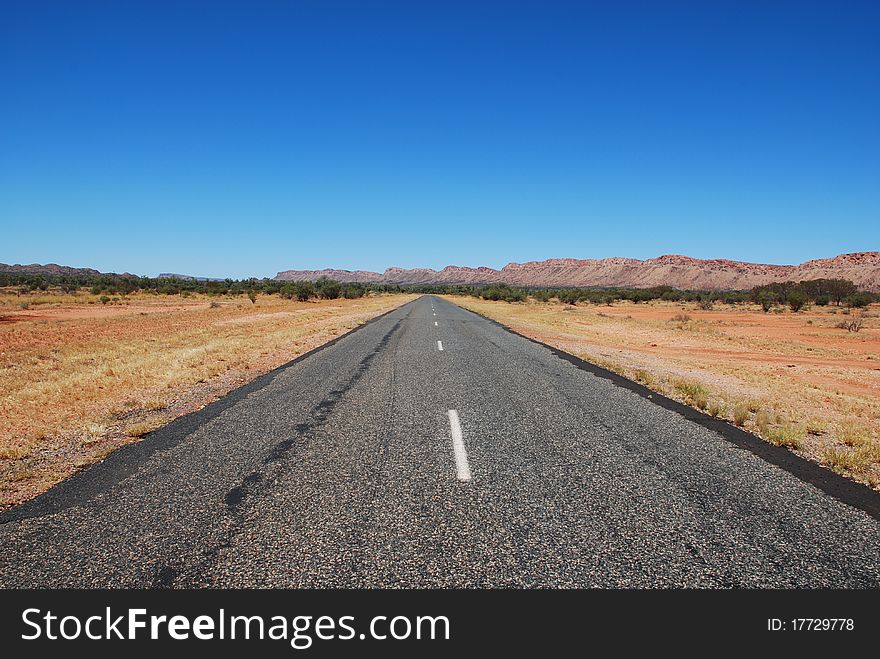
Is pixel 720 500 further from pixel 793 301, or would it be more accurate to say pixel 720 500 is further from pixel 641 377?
pixel 793 301

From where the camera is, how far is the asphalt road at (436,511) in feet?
10.8

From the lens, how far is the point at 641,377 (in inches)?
443

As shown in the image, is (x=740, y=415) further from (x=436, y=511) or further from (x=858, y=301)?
(x=858, y=301)

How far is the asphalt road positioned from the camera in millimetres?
3289

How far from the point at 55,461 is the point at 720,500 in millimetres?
7110

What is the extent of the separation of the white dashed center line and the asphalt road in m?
0.03

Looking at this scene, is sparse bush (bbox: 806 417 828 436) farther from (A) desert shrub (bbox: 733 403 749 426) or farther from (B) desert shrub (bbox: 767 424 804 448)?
(A) desert shrub (bbox: 733 403 749 426)

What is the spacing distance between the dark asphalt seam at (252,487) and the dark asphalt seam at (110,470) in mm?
1366

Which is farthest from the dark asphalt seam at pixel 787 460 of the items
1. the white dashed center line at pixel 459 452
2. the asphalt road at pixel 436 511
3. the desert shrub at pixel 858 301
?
the desert shrub at pixel 858 301

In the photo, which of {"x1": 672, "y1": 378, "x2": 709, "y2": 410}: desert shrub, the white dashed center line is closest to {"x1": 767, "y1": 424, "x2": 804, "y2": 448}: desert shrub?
{"x1": 672, "y1": 378, "x2": 709, "y2": 410}: desert shrub

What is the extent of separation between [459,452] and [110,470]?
3816 mm

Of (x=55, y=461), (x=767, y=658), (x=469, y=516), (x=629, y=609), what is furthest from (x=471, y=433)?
(x=55, y=461)

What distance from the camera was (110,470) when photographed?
17.3 feet

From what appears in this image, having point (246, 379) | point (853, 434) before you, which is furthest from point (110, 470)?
point (853, 434)
